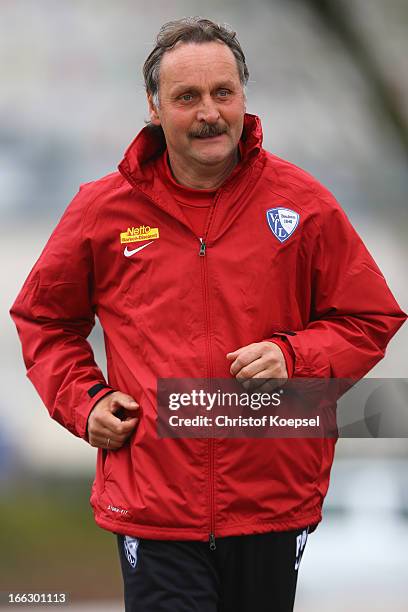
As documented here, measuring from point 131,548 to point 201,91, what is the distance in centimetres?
103

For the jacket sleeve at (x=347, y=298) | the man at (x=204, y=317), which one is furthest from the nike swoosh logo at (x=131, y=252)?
the jacket sleeve at (x=347, y=298)

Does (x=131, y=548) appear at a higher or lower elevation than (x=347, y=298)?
lower

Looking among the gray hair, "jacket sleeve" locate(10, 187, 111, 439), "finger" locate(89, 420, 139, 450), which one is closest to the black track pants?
"finger" locate(89, 420, 139, 450)

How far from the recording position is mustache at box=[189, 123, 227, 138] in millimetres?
2639

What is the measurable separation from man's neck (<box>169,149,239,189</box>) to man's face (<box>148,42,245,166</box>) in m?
0.03

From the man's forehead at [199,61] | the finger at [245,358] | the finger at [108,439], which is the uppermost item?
the man's forehead at [199,61]

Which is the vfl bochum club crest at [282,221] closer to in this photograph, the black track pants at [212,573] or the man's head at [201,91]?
the man's head at [201,91]

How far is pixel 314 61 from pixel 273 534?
122 cm

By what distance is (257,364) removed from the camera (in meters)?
2.52

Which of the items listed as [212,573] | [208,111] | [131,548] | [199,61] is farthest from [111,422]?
[199,61]

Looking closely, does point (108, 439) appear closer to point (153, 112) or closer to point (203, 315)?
point (203, 315)

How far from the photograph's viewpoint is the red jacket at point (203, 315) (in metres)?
2.61

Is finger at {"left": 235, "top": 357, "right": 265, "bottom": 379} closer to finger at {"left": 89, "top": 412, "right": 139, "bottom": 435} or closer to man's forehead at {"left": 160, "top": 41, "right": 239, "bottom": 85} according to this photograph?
finger at {"left": 89, "top": 412, "right": 139, "bottom": 435}

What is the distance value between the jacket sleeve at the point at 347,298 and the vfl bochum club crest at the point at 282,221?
6cm
